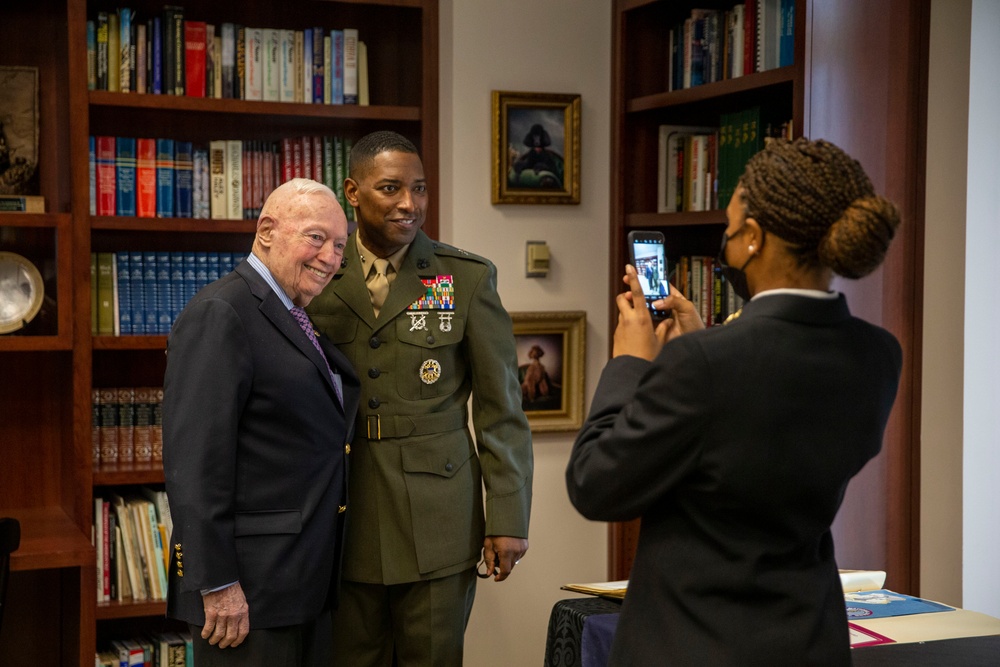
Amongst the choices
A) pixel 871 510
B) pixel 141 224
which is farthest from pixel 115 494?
pixel 871 510

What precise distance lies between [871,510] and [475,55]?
1.81 metres

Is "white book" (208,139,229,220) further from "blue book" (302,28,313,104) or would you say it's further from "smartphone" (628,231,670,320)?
"smartphone" (628,231,670,320)

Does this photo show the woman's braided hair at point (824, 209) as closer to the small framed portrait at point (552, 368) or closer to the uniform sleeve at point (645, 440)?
the uniform sleeve at point (645, 440)

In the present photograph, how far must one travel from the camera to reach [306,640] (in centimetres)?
198

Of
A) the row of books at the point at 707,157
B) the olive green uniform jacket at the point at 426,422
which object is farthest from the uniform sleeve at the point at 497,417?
the row of books at the point at 707,157

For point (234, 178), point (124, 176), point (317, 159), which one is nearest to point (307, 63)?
point (317, 159)

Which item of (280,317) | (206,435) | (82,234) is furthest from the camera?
(82,234)

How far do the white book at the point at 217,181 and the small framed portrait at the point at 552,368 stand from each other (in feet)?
3.31

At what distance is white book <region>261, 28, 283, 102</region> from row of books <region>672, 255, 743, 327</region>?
54.9 inches

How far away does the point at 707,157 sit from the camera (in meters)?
3.32

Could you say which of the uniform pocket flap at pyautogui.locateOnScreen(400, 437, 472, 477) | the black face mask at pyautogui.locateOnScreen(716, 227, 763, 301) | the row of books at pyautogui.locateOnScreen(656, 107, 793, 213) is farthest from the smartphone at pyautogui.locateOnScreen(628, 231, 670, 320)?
the row of books at pyautogui.locateOnScreen(656, 107, 793, 213)

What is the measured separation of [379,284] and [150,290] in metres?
1.15

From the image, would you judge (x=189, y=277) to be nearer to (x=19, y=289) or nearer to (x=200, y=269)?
(x=200, y=269)

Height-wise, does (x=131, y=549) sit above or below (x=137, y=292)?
below
